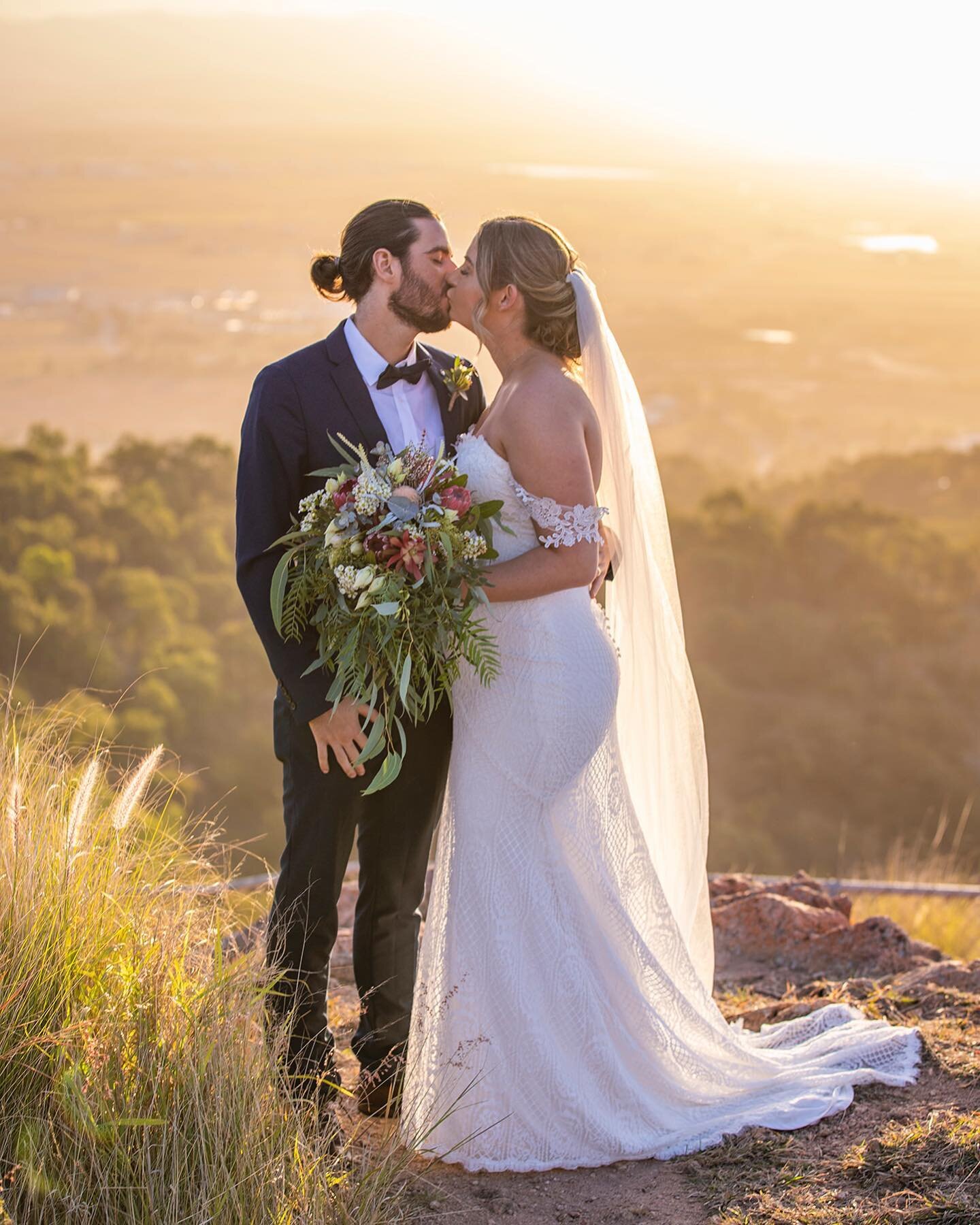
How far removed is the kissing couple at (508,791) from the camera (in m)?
3.41

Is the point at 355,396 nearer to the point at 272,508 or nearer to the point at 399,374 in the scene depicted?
the point at 399,374

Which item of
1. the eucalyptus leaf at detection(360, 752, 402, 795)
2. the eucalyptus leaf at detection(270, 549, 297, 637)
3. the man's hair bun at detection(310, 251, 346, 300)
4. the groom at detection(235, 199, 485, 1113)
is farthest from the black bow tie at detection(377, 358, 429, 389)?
the eucalyptus leaf at detection(360, 752, 402, 795)

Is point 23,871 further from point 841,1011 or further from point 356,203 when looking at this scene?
point 356,203

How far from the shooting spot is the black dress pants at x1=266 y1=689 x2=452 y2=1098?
357cm

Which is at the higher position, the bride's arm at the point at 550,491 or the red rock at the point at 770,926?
the bride's arm at the point at 550,491

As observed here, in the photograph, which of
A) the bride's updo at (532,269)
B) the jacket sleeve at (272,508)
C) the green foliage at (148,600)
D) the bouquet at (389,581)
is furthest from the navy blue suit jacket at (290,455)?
the green foliage at (148,600)

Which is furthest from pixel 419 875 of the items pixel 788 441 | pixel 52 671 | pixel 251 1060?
pixel 788 441

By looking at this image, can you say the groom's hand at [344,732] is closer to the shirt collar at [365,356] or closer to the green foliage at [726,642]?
the shirt collar at [365,356]

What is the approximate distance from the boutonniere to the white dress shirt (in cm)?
8

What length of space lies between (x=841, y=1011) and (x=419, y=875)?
167cm

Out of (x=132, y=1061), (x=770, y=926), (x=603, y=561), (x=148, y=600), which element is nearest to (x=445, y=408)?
(x=603, y=561)

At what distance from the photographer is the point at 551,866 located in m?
3.55

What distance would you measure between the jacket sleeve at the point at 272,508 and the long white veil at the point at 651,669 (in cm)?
93

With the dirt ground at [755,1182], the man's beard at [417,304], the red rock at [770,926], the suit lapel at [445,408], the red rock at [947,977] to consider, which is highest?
the man's beard at [417,304]
